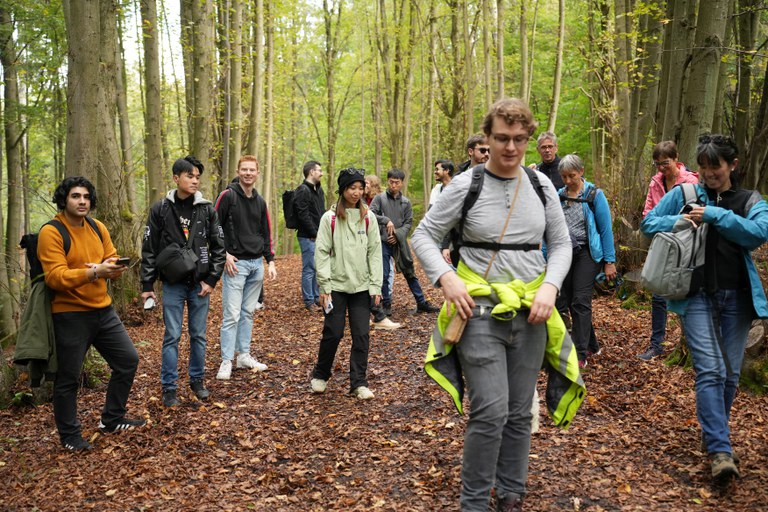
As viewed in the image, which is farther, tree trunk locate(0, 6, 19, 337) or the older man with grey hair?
tree trunk locate(0, 6, 19, 337)

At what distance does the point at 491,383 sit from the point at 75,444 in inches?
151

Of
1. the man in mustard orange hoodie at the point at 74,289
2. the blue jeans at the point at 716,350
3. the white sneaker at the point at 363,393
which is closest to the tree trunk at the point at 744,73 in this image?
the blue jeans at the point at 716,350

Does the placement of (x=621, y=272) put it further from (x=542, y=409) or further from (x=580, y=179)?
(x=542, y=409)

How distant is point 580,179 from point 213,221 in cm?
377

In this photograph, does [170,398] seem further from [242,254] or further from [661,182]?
[661,182]

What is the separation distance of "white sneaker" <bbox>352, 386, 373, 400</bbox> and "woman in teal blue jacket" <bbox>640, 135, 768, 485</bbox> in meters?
3.10

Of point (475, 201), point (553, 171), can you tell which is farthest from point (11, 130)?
point (475, 201)

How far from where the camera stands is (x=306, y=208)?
1055 centimetres

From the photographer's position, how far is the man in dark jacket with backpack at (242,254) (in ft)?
23.0

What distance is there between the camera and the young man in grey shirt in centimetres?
315

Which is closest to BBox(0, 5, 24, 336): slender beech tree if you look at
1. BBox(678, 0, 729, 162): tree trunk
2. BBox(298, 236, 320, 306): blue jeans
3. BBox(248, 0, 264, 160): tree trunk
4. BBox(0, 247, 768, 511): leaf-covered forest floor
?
BBox(248, 0, 264, 160): tree trunk

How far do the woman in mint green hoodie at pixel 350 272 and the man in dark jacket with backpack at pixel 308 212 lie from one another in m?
4.28

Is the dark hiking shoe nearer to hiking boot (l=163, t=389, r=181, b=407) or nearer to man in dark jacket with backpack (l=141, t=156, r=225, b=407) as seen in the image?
man in dark jacket with backpack (l=141, t=156, r=225, b=407)

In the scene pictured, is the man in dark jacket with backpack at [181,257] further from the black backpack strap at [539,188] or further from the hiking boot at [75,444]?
the black backpack strap at [539,188]
